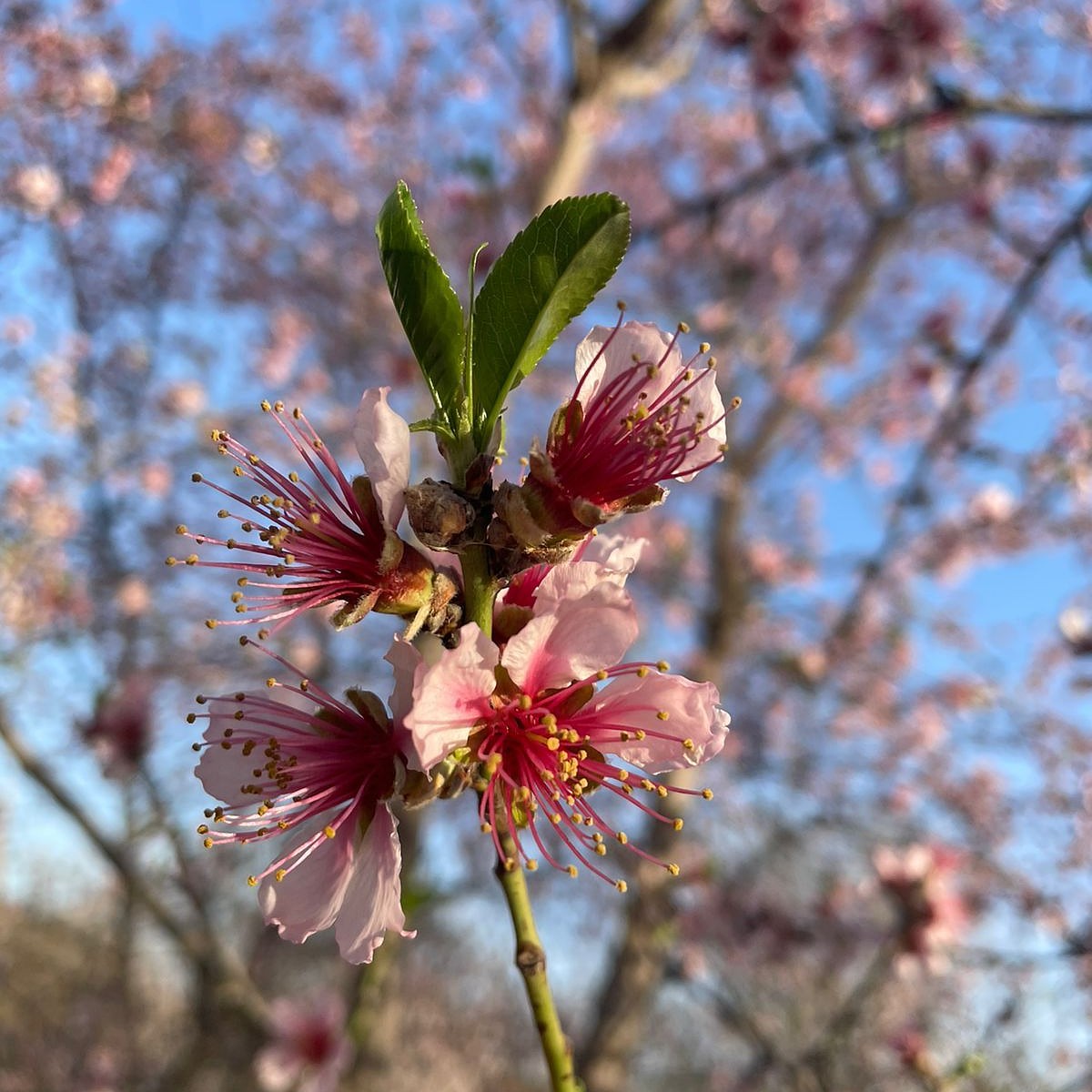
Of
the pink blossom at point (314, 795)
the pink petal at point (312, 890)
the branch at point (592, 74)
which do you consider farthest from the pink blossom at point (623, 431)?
the branch at point (592, 74)

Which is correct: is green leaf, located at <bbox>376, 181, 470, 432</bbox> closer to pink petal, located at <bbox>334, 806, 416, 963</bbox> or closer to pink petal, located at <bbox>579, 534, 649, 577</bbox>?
pink petal, located at <bbox>579, 534, 649, 577</bbox>

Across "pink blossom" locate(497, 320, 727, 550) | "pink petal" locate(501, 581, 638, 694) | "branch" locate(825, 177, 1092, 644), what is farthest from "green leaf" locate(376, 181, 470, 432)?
"branch" locate(825, 177, 1092, 644)

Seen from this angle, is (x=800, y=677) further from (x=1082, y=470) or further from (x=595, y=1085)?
(x=595, y=1085)

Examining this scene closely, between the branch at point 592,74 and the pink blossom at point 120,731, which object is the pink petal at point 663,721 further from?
the branch at point 592,74

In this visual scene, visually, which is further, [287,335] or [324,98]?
[287,335]

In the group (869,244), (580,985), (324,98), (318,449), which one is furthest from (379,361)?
(580,985)

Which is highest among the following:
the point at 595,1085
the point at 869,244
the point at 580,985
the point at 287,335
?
the point at 287,335

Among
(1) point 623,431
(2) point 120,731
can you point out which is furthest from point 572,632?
(2) point 120,731
